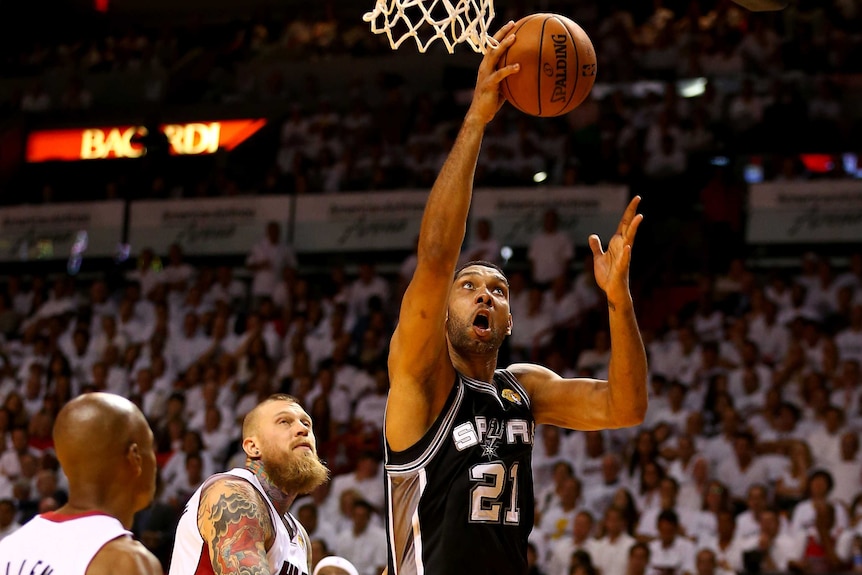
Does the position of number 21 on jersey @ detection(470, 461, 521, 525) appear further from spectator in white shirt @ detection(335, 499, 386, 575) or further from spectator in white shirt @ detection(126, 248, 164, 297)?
spectator in white shirt @ detection(126, 248, 164, 297)

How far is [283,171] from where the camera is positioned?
14.7m

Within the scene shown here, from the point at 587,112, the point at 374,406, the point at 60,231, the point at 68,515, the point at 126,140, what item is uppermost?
the point at 126,140

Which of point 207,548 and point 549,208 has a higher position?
point 549,208

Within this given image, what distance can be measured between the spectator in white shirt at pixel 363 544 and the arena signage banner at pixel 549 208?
161 inches

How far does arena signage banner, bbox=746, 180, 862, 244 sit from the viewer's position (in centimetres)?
1184

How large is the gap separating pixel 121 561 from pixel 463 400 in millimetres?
1284

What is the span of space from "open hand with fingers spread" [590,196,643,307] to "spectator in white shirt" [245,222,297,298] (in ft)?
32.1

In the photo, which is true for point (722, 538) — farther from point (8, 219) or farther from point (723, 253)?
point (8, 219)

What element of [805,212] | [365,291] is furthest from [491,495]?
[365,291]

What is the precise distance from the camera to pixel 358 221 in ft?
44.8

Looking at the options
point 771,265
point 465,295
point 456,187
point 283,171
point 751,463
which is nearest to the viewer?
point 456,187

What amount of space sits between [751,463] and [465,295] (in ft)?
20.3

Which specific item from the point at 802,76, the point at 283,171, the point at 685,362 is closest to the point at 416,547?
the point at 685,362

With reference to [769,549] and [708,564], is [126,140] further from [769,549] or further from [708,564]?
[769,549]
